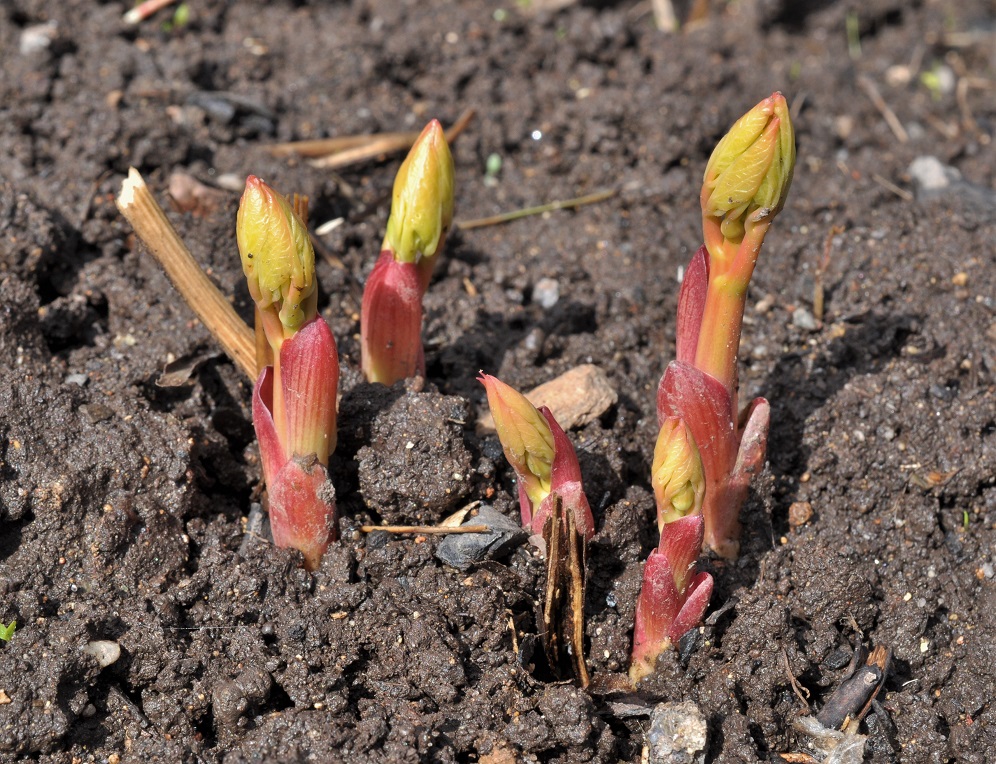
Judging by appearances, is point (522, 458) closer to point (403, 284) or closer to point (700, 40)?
point (403, 284)

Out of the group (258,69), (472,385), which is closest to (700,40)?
(258,69)

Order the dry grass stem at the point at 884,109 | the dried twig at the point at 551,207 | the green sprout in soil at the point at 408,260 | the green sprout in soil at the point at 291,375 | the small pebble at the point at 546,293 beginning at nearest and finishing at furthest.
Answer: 1. the green sprout in soil at the point at 291,375
2. the green sprout in soil at the point at 408,260
3. the small pebble at the point at 546,293
4. the dried twig at the point at 551,207
5. the dry grass stem at the point at 884,109

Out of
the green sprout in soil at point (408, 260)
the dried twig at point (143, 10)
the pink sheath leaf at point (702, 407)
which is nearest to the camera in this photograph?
the pink sheath leaf at point (702, 407)

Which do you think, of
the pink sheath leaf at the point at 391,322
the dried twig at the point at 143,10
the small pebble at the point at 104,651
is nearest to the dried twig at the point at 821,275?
the pink sheath leaf at the point at 391,322

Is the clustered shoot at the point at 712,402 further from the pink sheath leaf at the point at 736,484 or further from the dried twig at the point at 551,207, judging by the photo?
the dried twig at the point at 551,207

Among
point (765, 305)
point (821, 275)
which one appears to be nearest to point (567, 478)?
point (765, 305)

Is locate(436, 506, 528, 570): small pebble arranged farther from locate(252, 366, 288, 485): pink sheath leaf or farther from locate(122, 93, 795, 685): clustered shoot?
locate(252, 366, 288, 485): pink sheath leaf

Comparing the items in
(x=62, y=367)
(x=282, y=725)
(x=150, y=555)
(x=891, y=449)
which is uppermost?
(x=62, y=367)
